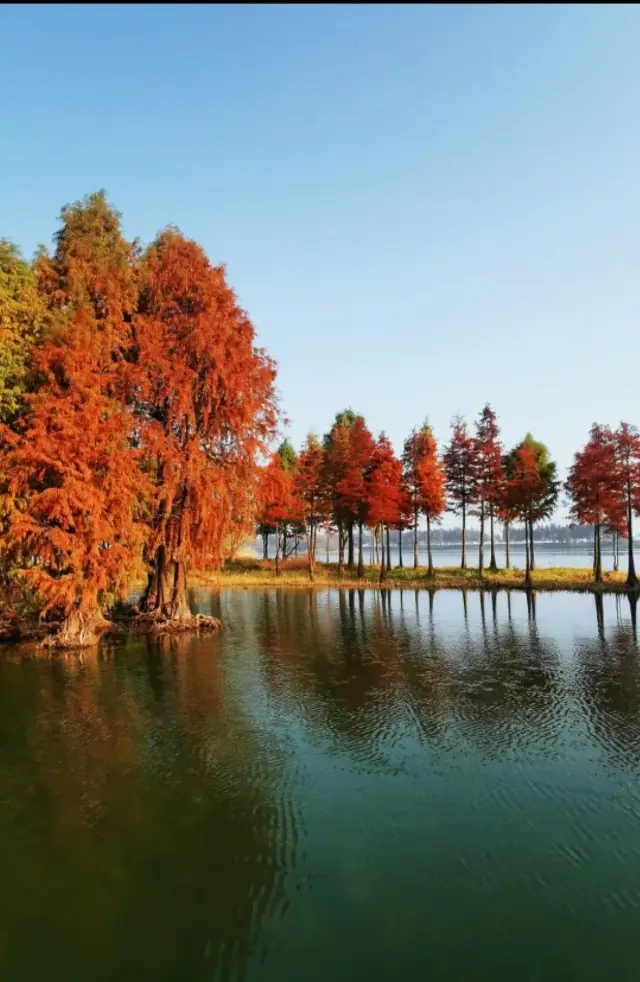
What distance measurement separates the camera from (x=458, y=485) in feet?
157

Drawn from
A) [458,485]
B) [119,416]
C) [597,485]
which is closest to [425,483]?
[458,485]

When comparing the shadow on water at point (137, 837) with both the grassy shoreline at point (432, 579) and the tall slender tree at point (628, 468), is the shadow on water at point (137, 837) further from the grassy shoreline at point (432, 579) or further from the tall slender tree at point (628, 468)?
the tall slender tree at point (628, 468)

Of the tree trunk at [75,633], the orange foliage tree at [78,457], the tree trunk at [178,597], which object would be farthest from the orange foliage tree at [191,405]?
the tree trunk at [75,633]

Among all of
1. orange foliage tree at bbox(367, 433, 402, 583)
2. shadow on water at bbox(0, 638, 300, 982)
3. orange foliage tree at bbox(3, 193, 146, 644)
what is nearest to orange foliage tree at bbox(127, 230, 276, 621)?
orange foliage tree at bbox(3, 193, 146, 644)

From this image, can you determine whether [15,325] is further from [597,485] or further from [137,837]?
[597,485]

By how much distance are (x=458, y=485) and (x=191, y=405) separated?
29.0 m

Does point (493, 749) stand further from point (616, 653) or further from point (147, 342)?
point (147, 342)

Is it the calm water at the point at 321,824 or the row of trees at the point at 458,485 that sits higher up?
the row of trees at the point at 458,485

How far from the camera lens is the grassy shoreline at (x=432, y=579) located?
40156mm

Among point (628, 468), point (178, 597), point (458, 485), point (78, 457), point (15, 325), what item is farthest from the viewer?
point (458, 485)

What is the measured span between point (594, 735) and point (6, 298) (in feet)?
75.4

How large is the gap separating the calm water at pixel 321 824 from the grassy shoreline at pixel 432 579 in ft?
72.9

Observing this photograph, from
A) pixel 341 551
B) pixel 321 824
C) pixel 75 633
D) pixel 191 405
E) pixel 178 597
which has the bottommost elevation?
pixel 321 824

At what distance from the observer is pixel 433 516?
51.0 metres
